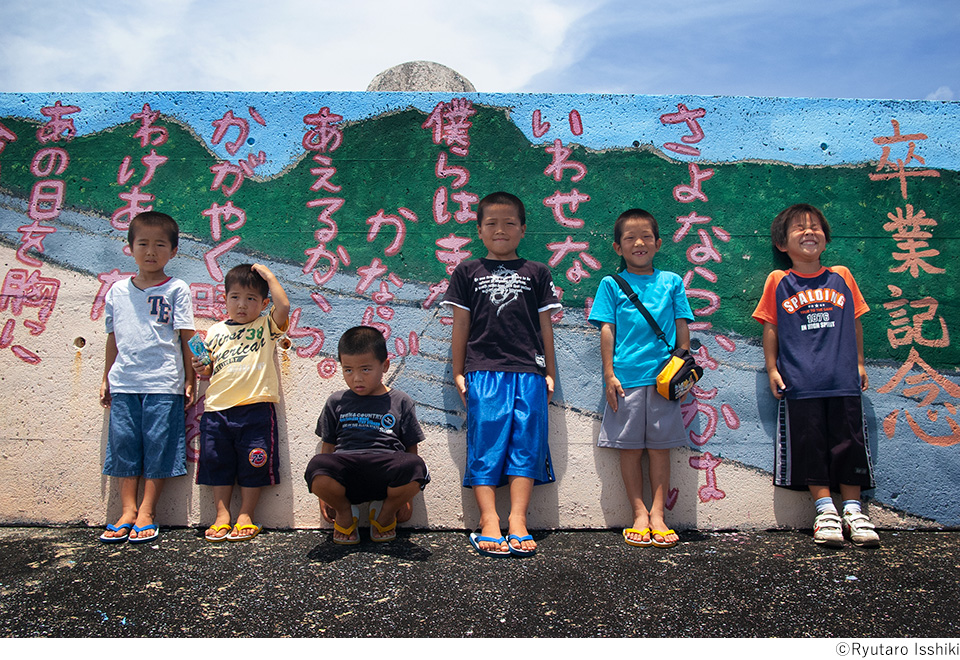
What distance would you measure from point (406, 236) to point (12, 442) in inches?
92.9

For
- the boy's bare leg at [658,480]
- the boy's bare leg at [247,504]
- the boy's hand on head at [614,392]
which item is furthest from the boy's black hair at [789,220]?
the boy's bare leg at [247,504]

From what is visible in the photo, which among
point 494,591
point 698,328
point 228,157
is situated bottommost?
point 494,591

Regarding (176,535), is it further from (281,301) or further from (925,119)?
(925,119)

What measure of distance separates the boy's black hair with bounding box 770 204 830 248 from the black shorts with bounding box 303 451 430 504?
2.20m

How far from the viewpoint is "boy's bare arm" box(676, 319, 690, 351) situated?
3.23 meters

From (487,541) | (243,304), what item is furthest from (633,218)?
(243,304)

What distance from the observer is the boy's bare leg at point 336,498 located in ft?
9.42

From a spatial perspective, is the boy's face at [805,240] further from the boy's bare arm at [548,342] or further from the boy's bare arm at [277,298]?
the boy's bare arm at [277,298]

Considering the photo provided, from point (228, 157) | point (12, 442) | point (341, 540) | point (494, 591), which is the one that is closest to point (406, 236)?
point (228, 157)

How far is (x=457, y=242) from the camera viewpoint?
343cm

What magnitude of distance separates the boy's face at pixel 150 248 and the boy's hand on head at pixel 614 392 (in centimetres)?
241

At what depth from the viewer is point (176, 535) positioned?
317 centimetres

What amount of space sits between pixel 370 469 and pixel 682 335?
1692 millimetres

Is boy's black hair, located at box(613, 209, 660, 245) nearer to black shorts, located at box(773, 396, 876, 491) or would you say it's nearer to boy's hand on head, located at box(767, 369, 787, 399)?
boy's hand on head, located at box(767, 369, 787, 399)
